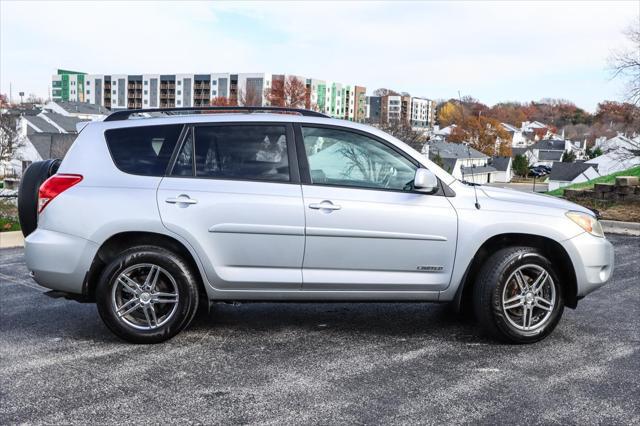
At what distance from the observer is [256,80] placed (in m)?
122

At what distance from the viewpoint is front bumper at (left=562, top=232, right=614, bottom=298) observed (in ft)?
16.4

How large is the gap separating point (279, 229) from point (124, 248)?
1.19m

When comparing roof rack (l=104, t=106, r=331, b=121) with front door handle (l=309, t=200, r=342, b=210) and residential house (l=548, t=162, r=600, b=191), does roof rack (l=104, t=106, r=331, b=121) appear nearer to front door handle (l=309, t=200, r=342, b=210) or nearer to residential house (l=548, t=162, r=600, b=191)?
front door handle (l=309, t=200, r=342, b=210)

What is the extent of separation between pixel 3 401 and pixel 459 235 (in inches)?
126

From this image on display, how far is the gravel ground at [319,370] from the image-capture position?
366 centimetres

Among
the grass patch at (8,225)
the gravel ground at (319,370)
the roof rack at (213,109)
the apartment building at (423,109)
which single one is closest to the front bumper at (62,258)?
the gravel ground at (319,370)

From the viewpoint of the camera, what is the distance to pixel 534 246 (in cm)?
509

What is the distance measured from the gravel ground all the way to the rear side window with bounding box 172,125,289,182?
1.27 meters

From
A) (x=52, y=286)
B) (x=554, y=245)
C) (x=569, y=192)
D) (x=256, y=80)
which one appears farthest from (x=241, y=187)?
(x=256, y=80)

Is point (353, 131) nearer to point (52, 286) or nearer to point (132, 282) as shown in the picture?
point (132, 282)

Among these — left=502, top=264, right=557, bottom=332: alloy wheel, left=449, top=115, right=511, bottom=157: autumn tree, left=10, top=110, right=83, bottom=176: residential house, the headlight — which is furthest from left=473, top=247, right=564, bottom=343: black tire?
left=449, top=115, right=511, bottom=157: autumn tree

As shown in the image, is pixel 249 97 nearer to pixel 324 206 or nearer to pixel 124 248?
pixel 124 248

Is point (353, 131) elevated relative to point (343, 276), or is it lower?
elevated

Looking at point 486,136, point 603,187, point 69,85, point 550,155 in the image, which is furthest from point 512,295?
point 69,85
